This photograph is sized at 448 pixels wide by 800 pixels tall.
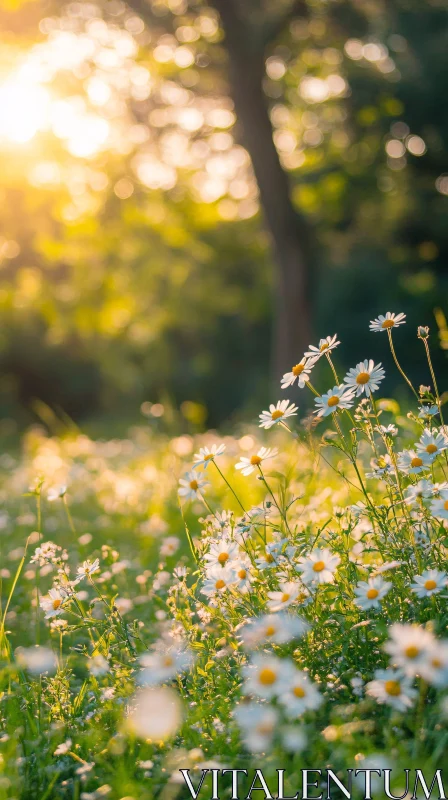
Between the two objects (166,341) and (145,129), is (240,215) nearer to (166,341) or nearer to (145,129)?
(166,341)

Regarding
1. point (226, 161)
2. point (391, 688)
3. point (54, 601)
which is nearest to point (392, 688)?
point (391, 688)

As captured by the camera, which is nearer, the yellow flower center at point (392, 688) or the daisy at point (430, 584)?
the yellow flower center at point (392, 688)

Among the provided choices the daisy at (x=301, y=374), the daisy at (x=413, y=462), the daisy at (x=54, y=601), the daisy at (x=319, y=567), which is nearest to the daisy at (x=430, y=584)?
the daisy at (x=319, y=567)

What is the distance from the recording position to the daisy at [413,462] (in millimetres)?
2020

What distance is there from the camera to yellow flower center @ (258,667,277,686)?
1512mm

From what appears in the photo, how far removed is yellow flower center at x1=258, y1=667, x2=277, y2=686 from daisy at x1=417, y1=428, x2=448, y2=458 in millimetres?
771

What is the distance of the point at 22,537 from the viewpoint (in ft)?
14.4

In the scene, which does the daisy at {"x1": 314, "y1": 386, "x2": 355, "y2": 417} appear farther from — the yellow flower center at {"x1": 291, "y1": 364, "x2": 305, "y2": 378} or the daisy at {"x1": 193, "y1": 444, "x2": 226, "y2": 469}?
the daisy at {"x1": 193, "y1": 444, "x2": 226, "y2": 469}

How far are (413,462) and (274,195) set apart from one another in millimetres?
7350

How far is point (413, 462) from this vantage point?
208 cm

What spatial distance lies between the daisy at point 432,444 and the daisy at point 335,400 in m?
0.22

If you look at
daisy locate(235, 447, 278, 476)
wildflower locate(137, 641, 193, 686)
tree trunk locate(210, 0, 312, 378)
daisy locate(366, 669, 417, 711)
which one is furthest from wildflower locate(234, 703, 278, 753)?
tree trunk locate(210, 0, 312, 378)

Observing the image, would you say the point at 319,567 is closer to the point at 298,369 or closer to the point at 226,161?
the point at 298,369

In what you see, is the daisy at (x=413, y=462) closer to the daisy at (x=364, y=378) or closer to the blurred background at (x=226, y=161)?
the daisy at (x=364, y=378)
